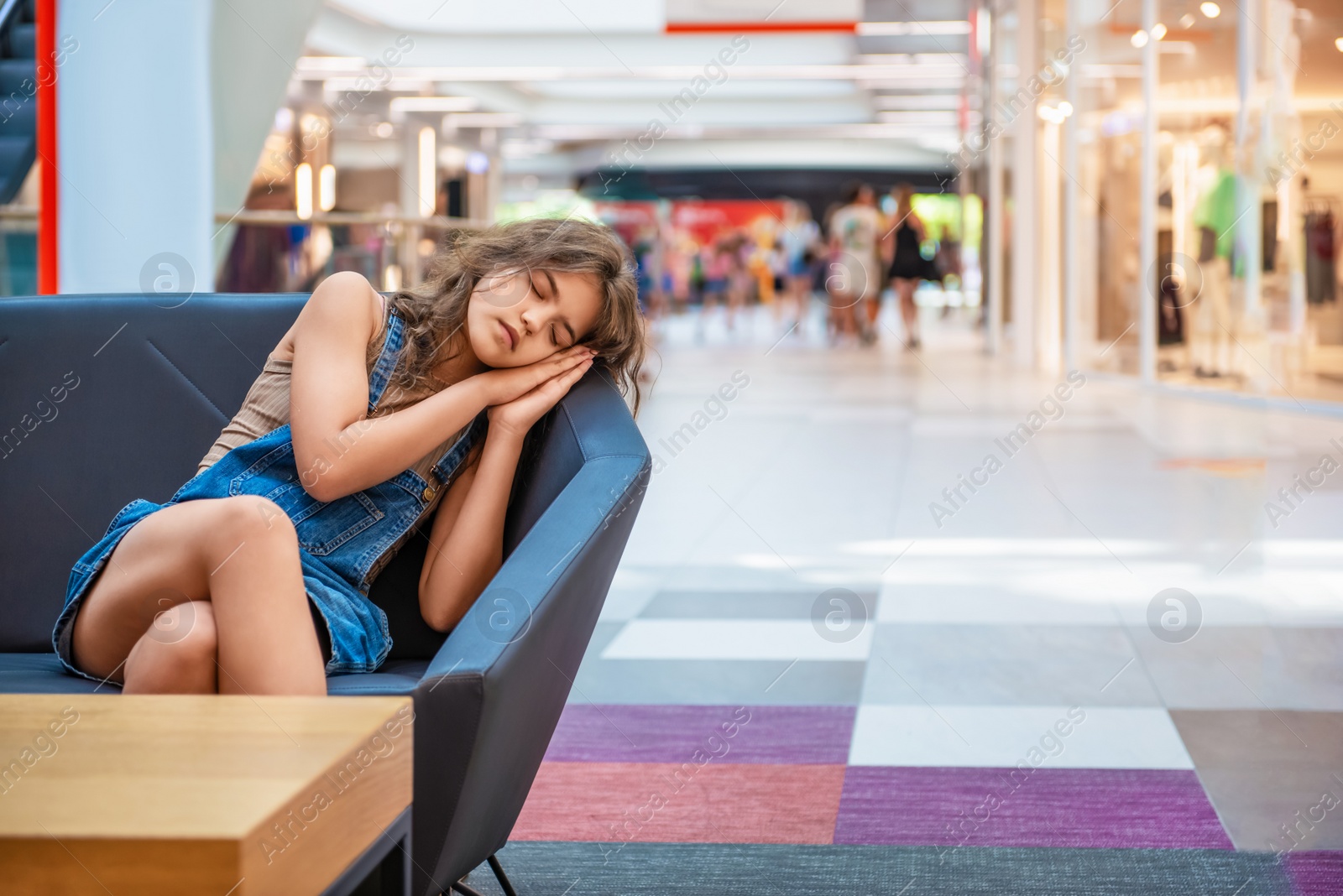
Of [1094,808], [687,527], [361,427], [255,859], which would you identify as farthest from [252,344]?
[687,527]

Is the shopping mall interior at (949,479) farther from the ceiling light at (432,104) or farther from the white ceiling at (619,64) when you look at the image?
the ceiling light at (432,104)

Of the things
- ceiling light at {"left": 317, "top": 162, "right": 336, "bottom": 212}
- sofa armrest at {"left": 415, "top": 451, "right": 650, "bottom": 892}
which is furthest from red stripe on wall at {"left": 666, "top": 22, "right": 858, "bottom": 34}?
sofa armrest at {"left": 415, "top": 451, "right": 650, "bottom": 892}

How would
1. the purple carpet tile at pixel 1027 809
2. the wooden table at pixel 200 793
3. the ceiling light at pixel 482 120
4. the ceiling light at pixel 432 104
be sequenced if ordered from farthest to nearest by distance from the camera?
the ceiling light at pixel 482 120 → the ceiling light at pixel 432 104 → the purple carpet tile at pixel 1027 809 → the wooden table at pixel 200 793

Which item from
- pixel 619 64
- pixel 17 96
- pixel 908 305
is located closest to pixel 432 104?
pixel 619 64

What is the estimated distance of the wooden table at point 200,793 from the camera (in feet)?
2.92

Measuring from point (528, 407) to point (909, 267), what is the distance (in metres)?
12.9

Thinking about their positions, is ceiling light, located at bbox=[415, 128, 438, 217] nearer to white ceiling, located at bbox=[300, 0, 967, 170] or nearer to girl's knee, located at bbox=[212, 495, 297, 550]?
→ white ceiling, located at bbox=[300, 0, 967, 170]

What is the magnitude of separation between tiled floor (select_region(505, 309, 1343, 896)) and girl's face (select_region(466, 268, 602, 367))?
0.75 m

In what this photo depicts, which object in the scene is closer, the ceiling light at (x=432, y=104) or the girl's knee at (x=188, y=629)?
the girl's knee at (x=188, y=629)

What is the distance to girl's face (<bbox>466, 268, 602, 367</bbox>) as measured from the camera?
1789mm

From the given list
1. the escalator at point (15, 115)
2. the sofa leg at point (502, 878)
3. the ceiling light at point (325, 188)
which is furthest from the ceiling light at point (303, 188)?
the sofa leg at point (502, 878)

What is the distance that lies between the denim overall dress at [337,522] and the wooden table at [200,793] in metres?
0.47

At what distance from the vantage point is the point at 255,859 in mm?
896

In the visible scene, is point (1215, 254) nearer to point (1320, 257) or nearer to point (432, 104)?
point (1320, 257)
